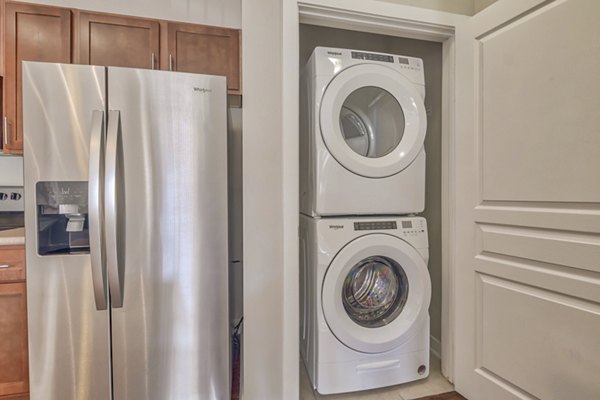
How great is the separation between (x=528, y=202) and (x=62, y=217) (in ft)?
6.46

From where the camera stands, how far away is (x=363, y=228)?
4.66ft

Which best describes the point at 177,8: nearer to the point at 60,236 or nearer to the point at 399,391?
the point at 60,236

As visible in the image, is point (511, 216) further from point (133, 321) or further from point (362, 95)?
point (133, 321)

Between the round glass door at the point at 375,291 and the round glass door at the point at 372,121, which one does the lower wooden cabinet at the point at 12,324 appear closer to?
the round glass door at the point at 375,291

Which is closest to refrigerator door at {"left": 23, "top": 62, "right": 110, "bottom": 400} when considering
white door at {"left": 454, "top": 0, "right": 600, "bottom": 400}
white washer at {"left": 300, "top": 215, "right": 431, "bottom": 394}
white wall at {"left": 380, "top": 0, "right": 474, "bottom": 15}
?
white washer at {"left": 300, "top": 215, "right": 431, "bottom": 394}

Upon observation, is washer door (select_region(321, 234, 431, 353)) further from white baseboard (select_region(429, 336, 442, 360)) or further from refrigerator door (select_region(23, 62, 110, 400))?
refrigerator door (select_region(23, 62, 110, 400))

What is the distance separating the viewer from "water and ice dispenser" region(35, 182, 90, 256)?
1.20 metres

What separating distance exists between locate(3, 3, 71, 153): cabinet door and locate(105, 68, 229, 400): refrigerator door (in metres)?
0.87

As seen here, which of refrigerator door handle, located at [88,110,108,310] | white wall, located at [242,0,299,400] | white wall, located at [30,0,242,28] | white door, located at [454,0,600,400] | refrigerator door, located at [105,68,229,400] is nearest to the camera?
white door, located at [454,0,600,400]

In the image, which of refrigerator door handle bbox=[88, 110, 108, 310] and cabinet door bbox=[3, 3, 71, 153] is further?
cabinet door bbox=[3, 3, 71, 153]

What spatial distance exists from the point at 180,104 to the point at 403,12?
1.21 metres

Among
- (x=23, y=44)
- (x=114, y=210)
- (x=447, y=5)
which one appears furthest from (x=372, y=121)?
(x=23, y=44)

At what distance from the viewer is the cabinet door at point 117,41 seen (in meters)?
1.70

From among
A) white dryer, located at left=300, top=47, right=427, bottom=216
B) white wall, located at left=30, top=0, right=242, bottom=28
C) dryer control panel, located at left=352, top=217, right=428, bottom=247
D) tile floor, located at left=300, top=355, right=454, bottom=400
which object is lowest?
tile floor, located at left=300, top=355, right=454, bottom=400
